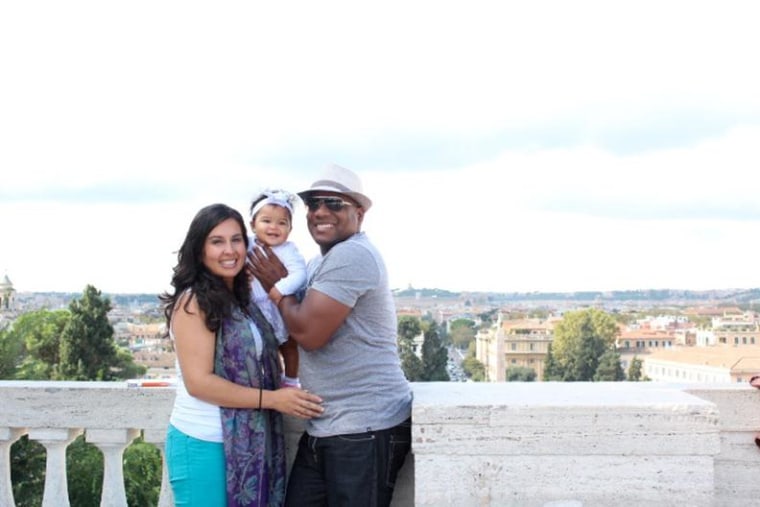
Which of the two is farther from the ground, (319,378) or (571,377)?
(319,378)

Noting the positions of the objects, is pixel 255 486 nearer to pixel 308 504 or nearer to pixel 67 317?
pixel 308 504

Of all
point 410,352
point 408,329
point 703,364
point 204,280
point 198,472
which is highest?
point 204,280

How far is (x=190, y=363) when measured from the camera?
291 centimetres

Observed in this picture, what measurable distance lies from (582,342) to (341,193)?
98.1 meters

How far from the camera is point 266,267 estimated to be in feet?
10.1

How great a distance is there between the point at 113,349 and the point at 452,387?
127 ft

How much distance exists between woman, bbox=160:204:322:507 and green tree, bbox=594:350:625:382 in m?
89.6

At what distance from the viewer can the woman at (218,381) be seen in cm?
292

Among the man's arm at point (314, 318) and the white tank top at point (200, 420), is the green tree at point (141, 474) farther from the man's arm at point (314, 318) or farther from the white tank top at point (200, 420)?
the man's arm at point (314, 318)

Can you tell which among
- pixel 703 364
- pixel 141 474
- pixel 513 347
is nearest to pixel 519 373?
pixel 513 347

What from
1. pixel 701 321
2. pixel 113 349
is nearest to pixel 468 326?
pixel 701 321

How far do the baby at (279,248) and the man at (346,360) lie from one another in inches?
3.6

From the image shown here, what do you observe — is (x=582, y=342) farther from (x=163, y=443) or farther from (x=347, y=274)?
(x=347, y=274)

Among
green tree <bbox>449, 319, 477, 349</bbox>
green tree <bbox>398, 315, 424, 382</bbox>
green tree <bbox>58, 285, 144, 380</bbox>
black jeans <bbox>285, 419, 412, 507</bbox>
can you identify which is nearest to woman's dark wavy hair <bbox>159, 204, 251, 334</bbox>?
black jeans <bbox>285, 419, 412, 507</bbox>
